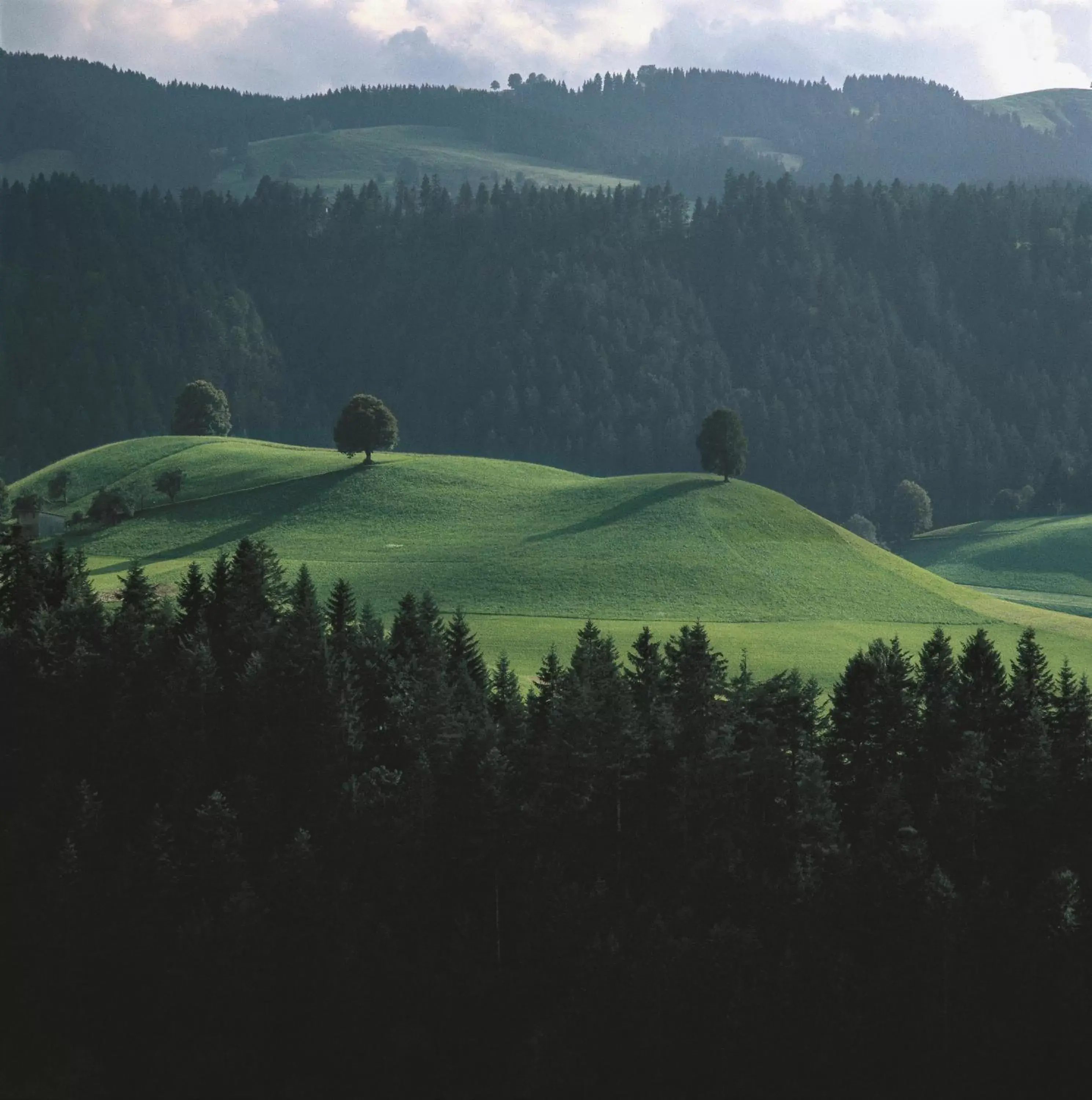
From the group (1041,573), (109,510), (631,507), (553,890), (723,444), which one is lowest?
(553,890)

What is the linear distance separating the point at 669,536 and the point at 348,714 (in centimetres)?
7646

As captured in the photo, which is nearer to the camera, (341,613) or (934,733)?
(934,733)

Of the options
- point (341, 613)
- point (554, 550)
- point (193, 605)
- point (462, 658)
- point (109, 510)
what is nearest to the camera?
point (462, 658)

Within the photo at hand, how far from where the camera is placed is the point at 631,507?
146 meters

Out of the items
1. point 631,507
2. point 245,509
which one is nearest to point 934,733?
point 631,507

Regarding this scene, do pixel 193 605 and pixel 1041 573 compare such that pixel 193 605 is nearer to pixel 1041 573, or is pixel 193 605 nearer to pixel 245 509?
pixel 245 509

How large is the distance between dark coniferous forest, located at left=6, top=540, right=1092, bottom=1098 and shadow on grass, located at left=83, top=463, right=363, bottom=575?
7323 cm

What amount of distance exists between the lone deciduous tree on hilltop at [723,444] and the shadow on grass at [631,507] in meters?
2.19

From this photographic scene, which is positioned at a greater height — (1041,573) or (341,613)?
(341,613)

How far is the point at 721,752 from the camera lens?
57.6 metres

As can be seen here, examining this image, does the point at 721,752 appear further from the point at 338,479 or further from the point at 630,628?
the point at 338,479

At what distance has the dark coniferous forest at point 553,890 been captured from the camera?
2087 inches

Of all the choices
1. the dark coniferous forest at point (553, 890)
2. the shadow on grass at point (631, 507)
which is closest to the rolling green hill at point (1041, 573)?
the shadow on grass at point (631, 507)

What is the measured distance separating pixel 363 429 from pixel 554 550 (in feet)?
143
